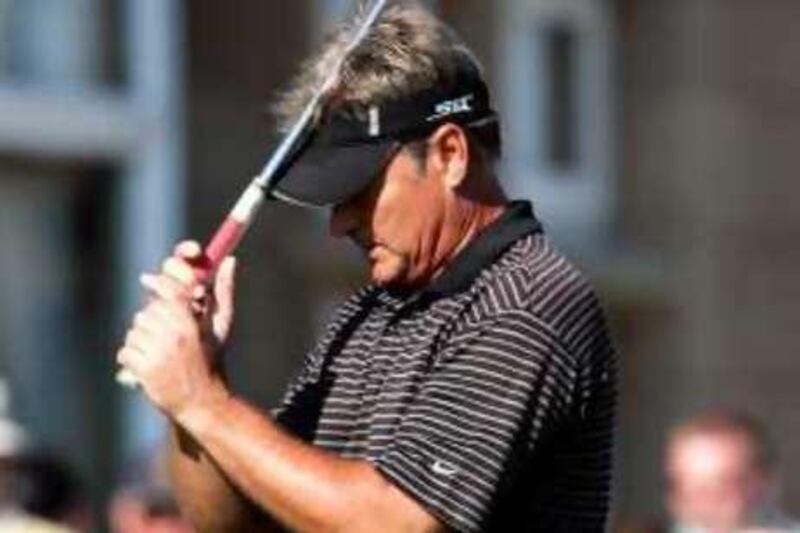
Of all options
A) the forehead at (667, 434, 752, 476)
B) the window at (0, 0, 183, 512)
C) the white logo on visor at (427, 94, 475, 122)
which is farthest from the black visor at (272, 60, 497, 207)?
the window at (0, 0, 183, 512)

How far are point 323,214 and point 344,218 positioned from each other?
7.86 m

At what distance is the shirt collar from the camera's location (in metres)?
4.80

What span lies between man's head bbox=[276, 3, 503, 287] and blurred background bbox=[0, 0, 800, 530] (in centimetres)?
556

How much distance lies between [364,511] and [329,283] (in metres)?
8.88

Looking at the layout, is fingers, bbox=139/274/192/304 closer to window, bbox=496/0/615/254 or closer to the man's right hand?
the man's right hand

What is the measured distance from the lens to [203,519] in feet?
16.1

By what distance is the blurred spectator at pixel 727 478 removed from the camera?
831 centimetres

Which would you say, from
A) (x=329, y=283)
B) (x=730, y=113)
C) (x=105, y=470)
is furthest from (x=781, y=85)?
(x=105, y=470)

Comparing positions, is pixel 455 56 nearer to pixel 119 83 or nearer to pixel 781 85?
pixel 119 83

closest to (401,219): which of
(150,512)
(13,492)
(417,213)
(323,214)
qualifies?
(417,213)

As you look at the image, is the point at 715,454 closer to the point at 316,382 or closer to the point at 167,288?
the point at 316,382

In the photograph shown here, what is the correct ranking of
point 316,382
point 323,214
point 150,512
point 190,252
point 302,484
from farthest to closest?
point 323,214, point 150,512, point 316,382, point 190,252, point 302,484

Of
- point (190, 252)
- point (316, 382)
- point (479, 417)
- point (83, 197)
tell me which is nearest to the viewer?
point (479, 417)

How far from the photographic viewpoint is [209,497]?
488cm
